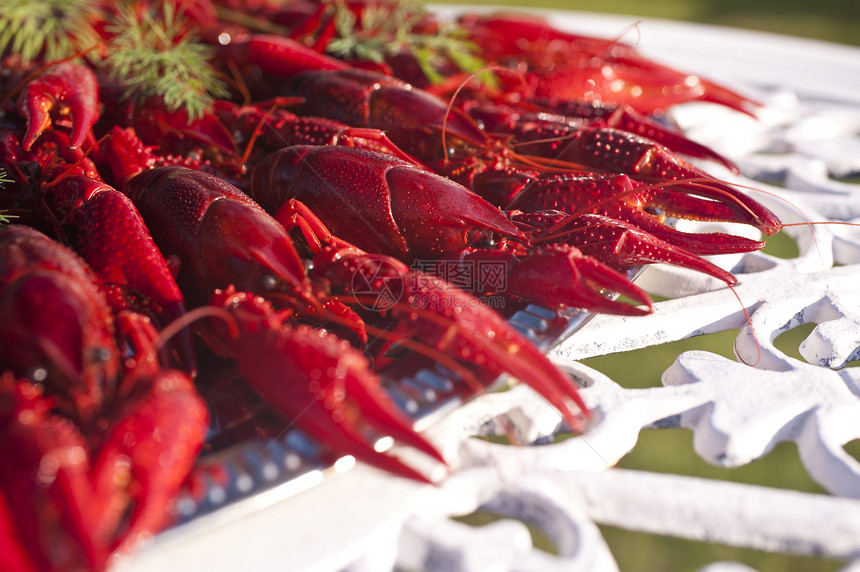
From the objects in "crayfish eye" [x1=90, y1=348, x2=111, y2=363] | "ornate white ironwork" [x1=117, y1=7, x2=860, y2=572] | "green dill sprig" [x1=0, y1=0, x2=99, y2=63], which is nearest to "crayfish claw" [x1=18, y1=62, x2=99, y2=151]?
"green dill sprig" [x1=0, y1=0, x2=99, y2=63]

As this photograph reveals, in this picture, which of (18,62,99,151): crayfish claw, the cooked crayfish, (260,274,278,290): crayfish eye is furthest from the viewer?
(18,62,99,151): crayfish claw

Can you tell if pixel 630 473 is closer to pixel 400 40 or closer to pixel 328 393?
pixel 328 393

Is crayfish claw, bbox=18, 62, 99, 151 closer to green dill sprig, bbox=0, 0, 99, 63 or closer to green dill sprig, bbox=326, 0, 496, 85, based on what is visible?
green dill sprig, bbox=0, 0, 99, 63

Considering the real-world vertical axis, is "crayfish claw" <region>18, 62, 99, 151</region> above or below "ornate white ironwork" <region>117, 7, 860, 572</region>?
above

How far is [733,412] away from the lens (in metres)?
0.93

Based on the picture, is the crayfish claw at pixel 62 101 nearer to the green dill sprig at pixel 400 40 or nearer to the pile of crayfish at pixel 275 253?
the pile of crayfish at pixel 275 253

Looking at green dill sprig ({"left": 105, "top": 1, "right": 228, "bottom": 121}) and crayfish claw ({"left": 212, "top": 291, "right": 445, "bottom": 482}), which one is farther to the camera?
green dill sprig ({"left": 105, "top": 1, "right": 228, "bottom": 121})

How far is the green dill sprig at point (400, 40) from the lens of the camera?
1.83 metres

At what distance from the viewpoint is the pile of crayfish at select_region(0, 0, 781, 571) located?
665mm

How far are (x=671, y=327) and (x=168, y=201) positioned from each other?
79cm

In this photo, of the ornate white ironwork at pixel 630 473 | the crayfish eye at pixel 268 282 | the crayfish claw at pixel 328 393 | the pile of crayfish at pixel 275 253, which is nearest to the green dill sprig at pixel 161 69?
the pile of crayfish at pixel 275 253

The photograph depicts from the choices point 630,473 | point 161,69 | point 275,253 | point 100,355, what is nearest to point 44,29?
point 161,69

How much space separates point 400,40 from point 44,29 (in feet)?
2.83

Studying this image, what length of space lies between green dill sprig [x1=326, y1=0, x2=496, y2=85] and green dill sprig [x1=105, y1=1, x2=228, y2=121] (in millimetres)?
380
